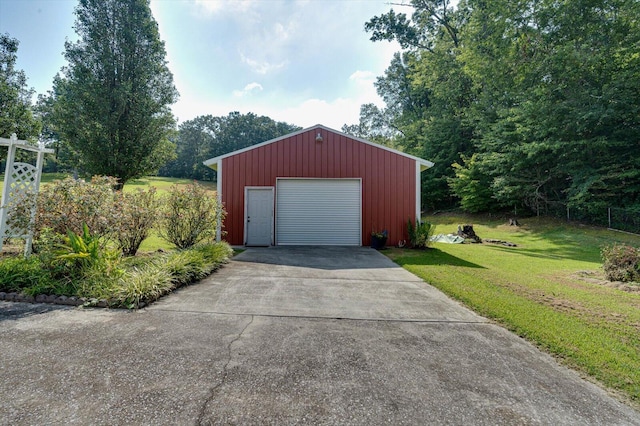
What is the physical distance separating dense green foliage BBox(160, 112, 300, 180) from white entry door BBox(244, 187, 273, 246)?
122ft

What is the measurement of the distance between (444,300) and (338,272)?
2166mm

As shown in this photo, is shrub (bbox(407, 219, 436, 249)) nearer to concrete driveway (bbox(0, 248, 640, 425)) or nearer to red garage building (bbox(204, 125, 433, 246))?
red garage building (bbox(204, 125, 433, 246))

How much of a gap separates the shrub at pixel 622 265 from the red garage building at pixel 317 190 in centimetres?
457

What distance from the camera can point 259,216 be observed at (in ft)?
29.5

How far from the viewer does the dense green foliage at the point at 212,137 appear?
44.2 meters

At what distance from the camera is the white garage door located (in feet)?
29.6

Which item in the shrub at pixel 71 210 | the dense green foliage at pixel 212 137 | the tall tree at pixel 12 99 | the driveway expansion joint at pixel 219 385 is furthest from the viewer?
the dense green foliage at pixel 212 137

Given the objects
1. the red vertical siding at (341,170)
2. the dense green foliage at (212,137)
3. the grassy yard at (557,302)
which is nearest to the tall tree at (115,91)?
the red vertical siding at (341,170)

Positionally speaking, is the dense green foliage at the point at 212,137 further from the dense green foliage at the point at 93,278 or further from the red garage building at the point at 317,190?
the dense green foliage at the point at 93,278

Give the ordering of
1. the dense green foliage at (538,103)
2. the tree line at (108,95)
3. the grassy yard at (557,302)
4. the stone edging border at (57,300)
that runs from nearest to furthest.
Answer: the grassy yard at (557,302)
the stone edging border at (57,300)
the tree line at (108,95)
the dense green foliage at (538,103)

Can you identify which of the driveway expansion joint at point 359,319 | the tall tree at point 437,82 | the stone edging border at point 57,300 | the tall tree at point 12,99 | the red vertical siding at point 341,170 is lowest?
the driveway expansion joint at point 359,319

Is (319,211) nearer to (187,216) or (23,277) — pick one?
(187,216)

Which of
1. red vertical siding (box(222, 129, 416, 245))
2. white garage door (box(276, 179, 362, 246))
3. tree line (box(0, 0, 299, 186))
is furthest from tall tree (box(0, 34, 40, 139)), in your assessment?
white garage door (box(276, 179, 362, 246))

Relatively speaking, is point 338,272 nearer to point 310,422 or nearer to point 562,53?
point 310,422
